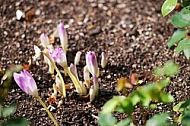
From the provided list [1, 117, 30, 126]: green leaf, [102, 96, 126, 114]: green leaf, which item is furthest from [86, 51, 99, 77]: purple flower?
[1, 117, 30, 126]: green leaf

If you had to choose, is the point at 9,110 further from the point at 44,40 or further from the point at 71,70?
the point at 44,40

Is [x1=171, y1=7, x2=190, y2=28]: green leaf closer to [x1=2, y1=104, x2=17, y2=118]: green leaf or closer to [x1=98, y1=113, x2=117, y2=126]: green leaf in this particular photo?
[x1=98, y1=113, x2=117, y2=126]: green leaf

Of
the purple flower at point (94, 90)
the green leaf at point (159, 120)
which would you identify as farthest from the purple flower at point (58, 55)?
the green leaf at point (159, 120)

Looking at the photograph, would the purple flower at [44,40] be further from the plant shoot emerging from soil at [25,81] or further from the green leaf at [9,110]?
the green leaf at [9,110]

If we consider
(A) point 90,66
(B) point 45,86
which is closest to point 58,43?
(B) point 45,86

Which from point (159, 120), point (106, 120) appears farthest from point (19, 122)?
point (159, 120)

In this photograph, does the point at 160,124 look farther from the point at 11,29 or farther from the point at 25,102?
the point at 11,29
